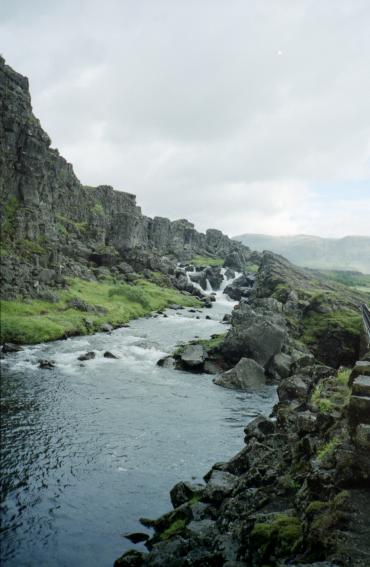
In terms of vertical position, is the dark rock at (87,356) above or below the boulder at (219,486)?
above

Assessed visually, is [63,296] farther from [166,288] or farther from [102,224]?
[102,224]

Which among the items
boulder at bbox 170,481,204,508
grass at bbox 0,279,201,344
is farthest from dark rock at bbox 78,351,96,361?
boulder at bbox 170,481,204,508

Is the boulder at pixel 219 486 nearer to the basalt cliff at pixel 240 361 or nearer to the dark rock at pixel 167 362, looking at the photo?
the basalt cliff at pixel 240 361

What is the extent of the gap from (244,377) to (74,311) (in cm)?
4393

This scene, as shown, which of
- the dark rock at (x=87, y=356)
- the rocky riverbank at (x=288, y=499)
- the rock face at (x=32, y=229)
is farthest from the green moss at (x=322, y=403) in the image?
the rock face at (x=32, y=229)

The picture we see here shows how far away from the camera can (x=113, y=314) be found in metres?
88.4

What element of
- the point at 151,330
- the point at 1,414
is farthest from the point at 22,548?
the point at 151,330

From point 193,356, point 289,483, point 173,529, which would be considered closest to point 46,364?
point 193,356

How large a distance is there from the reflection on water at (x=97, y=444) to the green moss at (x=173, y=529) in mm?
1954

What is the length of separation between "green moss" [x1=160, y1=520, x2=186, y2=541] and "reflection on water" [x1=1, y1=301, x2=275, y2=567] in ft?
6.41

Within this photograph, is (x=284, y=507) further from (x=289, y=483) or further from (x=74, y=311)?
(x=74, y=311)

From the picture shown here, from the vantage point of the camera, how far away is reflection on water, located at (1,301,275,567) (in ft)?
69.7

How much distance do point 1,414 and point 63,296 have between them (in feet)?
176

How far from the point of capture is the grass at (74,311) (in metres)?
64.2
